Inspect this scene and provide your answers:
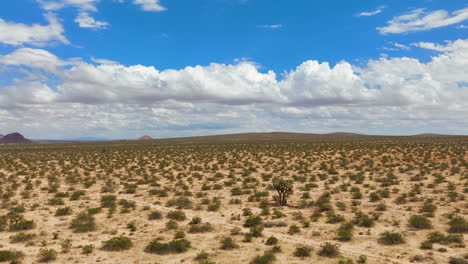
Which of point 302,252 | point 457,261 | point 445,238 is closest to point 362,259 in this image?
point 302,252

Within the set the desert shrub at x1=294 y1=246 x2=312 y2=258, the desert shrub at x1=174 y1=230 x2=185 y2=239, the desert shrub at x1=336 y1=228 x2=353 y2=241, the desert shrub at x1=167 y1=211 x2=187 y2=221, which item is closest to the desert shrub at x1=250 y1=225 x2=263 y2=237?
the desert shrub at x1=294 y1=246 x2=312 y2=258

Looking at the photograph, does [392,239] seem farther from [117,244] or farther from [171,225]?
[117,244]

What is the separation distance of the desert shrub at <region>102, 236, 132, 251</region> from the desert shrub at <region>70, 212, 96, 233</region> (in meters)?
2.81

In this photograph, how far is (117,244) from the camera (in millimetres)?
12812

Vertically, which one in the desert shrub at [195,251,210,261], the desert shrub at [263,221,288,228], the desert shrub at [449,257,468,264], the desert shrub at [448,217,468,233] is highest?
the desert shrub at [448,217,468,233]

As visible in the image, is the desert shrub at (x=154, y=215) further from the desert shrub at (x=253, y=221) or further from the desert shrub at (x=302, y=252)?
the desert shrub at (x=302, y=252)

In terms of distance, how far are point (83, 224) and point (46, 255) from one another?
392 centimetres

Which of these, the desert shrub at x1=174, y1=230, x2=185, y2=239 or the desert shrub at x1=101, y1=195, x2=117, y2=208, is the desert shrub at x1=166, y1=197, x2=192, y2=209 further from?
the desert shrub at x1=174, y1=230, x2=185, y2=239

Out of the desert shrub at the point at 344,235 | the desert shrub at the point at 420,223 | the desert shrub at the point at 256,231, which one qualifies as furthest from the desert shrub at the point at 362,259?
the desert shrub at the point at 420,223

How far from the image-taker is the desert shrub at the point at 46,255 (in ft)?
37.9

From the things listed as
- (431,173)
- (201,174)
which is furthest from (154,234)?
(431,173)

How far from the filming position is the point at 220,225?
1590 cm

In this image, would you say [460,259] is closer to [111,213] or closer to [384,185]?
[384,185]

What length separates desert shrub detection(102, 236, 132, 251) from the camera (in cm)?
1276
